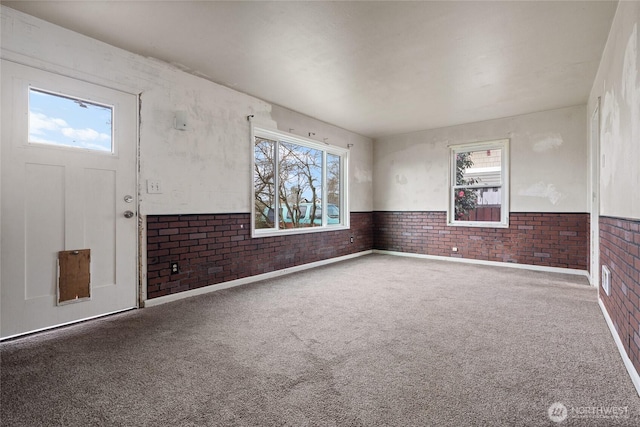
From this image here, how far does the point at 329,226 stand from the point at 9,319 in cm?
447

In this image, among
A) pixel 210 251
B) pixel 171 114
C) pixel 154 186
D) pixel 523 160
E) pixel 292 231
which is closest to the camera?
pixel 154 186

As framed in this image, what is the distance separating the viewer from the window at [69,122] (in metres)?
2.67

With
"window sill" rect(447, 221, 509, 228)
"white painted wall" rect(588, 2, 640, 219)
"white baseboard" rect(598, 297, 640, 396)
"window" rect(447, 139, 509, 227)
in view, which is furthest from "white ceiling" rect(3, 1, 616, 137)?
"white baseboard" rect(598, 297, 640, 396)

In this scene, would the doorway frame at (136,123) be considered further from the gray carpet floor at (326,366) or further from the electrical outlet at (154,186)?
the gray carpet floor at (326,366)

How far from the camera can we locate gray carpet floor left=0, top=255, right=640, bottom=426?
160cm

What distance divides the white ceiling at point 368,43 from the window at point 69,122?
65 centimetres

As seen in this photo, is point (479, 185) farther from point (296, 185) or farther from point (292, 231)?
point (292, 231)

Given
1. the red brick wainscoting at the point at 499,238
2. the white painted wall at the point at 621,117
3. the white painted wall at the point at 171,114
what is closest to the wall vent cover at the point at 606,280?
the white painted wall at the point at 621,117

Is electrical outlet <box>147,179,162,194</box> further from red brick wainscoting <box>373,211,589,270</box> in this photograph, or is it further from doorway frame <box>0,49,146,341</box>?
red brick wainscoting <box>373,211,589,270</box>

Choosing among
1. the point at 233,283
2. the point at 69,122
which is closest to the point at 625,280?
the point at 233,283

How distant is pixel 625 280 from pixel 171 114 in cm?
434

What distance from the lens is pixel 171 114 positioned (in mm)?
3574

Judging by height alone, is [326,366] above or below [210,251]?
below

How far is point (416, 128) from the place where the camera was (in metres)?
6.37
